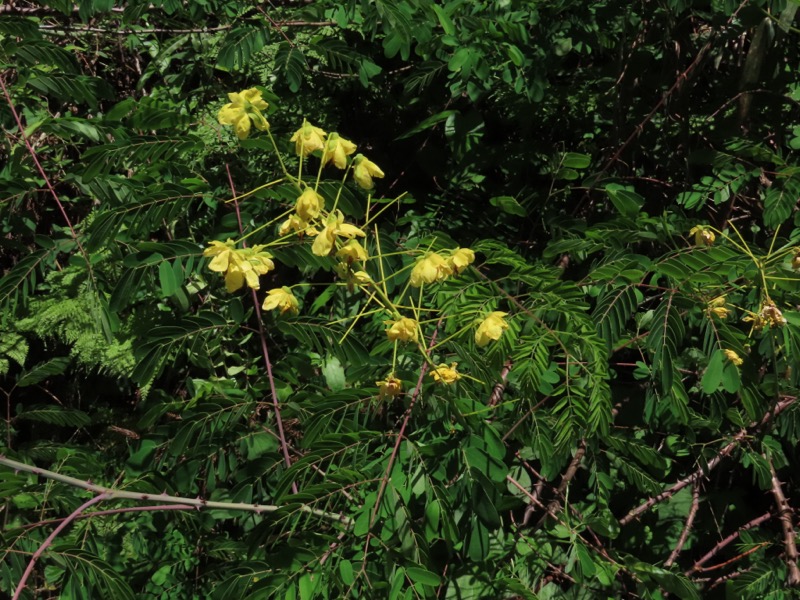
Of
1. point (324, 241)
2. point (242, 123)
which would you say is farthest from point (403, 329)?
point (242, 123)

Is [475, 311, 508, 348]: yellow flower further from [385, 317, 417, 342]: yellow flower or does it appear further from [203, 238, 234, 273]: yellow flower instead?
[203, 238, 234, 273]: yellow flower

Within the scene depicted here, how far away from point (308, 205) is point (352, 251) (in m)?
0.11

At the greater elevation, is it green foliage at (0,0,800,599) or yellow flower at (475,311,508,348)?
yellow flower at (475,311,508,348)

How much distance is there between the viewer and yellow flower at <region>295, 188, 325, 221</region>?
4.64ft

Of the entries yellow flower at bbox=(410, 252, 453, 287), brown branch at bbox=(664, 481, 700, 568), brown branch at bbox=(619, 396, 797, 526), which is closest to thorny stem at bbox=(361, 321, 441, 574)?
yellow flower at bbox=(410, 252, 453, 287)

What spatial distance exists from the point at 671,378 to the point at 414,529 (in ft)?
1.93

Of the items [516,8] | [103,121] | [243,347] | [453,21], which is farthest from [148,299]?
[516,8]

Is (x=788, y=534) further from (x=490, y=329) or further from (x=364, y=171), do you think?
(x=364, y=171)

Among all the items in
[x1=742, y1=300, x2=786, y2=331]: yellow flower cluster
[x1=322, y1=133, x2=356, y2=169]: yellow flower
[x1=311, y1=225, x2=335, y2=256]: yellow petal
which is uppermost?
[x1=322, y1=133, x2=356, y2=169]: yellow flower

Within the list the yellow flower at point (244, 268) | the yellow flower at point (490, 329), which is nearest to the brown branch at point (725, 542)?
the yellow flower at point (490, 329)

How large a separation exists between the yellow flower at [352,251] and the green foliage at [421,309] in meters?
0.02

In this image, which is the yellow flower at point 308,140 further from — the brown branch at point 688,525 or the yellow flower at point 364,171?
the brown branch at point 688,525

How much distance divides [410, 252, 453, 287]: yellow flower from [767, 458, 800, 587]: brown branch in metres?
1.24

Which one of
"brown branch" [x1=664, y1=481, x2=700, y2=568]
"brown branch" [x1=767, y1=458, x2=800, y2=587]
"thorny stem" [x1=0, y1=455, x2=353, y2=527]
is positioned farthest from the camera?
"brown branch" [x1=664, y1=481, x2=700, y2=568]
